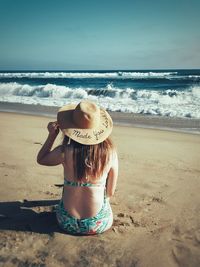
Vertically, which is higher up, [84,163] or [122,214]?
[84,163]

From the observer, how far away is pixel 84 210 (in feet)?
8.99

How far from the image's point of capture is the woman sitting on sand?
8.20 ft

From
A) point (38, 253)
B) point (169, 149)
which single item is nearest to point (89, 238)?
point (38, 253)

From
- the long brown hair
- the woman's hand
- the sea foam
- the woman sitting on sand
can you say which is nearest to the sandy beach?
the woman sitting on sand

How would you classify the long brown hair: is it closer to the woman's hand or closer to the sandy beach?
the woman's hand

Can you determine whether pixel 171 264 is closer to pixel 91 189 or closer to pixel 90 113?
pixel 91 189

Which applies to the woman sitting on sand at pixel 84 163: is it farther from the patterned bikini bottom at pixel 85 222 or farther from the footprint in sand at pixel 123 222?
the footprint in sand at pixel 123 222

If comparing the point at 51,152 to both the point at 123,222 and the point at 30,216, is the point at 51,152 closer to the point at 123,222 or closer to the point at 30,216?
the point at 30,216

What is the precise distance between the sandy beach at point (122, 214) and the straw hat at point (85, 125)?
3.08ft

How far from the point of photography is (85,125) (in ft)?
8.17

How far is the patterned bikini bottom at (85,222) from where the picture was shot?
279 cm

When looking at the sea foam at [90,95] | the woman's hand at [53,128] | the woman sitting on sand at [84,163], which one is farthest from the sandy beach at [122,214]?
the sea foam at [90,95]

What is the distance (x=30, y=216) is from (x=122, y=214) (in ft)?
3.08

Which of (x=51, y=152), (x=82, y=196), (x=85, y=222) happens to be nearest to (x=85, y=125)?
(x=51, y=152)
